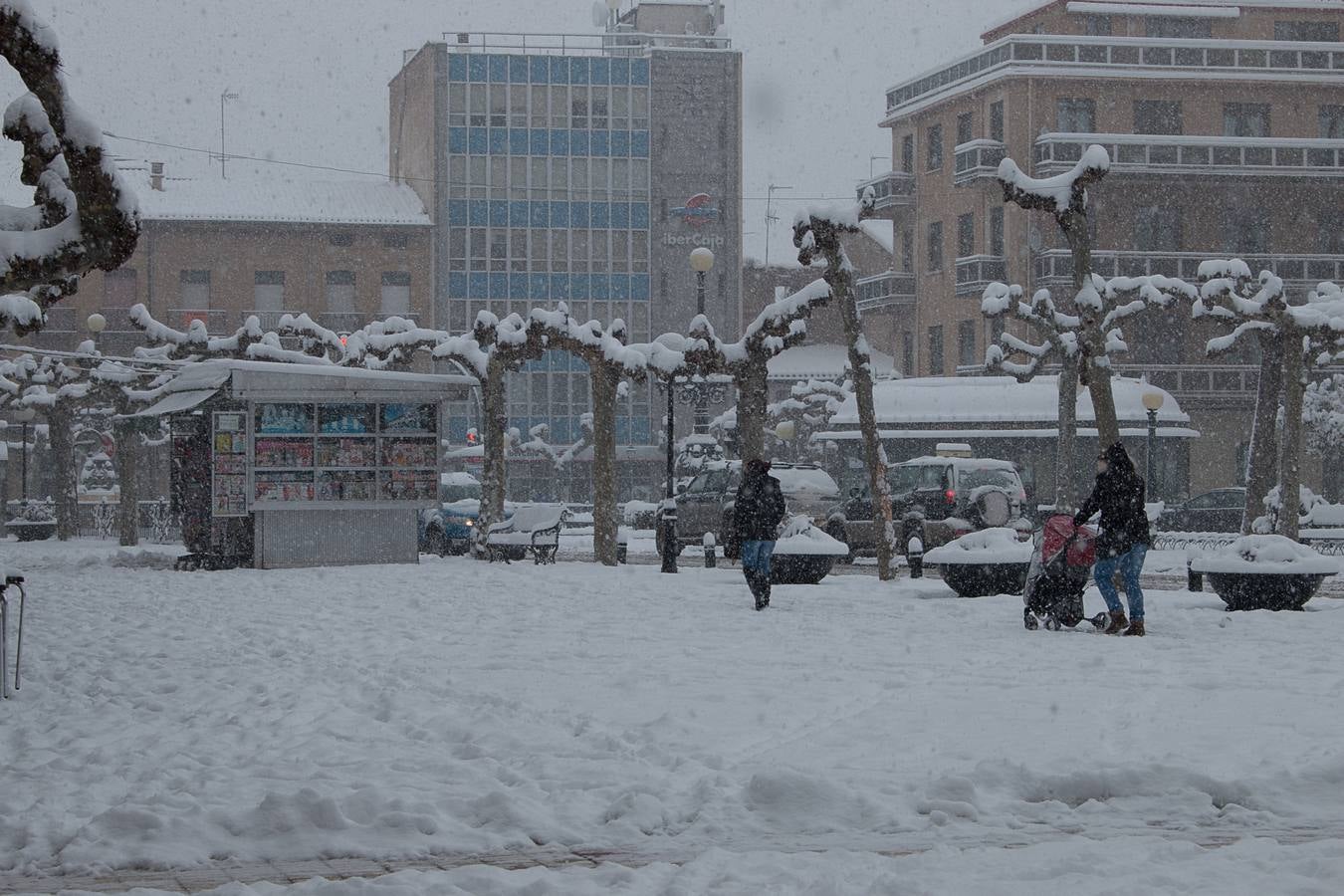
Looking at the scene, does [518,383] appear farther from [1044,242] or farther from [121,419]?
[121,419]

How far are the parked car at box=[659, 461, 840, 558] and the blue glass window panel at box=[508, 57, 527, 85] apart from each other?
37.8 meters

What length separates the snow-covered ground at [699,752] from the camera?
7.04 m

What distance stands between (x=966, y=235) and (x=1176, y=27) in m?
9.97

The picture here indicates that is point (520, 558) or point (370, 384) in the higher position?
point (370, 384)

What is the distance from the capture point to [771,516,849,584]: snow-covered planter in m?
22.7

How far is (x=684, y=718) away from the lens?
10641 millimetres

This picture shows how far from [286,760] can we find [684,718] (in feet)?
8.25

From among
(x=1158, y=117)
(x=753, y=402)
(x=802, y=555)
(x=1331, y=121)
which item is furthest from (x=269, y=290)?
(x=802, y=555)

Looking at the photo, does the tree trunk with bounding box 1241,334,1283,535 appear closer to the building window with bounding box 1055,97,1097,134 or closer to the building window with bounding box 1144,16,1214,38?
the building window with bounding box 1055,97,1097,134

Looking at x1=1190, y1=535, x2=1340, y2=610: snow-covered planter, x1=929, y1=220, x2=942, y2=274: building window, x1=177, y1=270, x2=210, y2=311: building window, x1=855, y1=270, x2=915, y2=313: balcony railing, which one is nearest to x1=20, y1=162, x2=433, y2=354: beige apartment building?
x1=177, y1=270, x2=210, y2=311: building window

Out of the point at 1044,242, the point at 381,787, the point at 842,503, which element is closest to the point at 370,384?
the point at 842,503

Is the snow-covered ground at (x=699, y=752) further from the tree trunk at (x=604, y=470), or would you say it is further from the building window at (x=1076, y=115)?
the building window at (x=1076, y=115)

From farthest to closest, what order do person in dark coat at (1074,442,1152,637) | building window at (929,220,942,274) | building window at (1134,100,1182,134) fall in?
1. building window at (929,220,942,274)
2. building window at (1134,100,1182,134)
3. person in dark coat at (1074,442,1152,637)

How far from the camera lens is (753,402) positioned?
28.0 m
